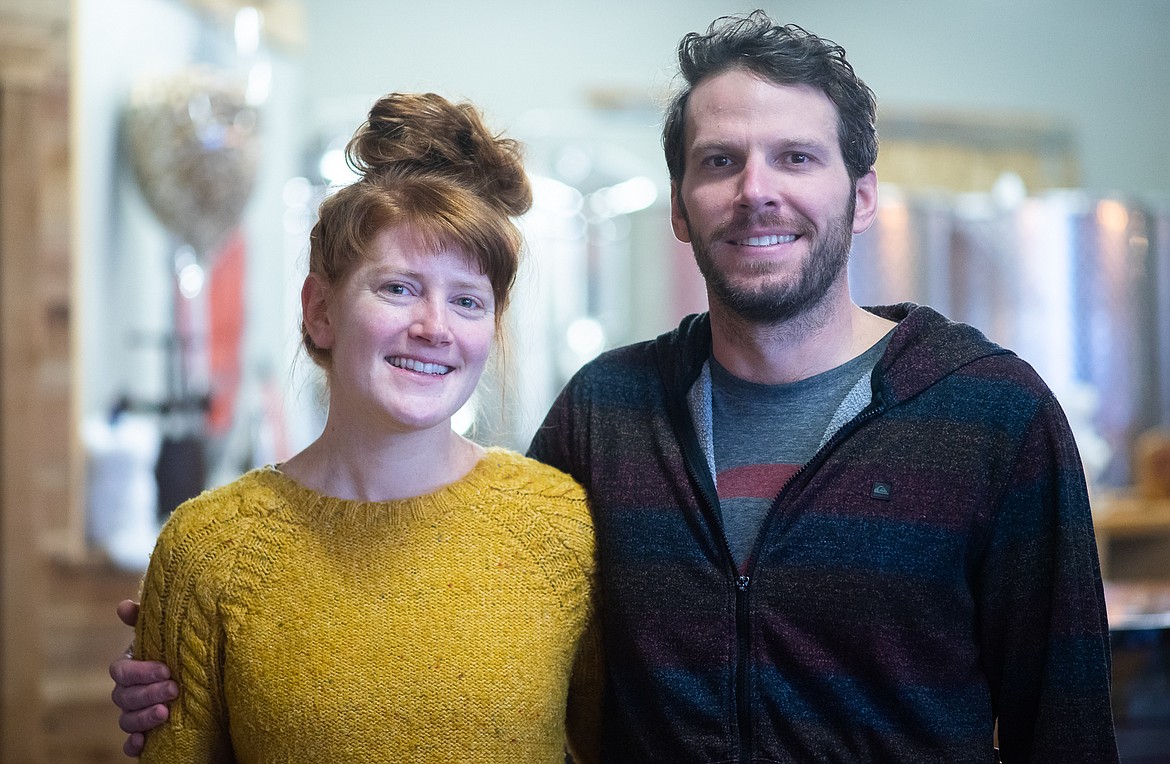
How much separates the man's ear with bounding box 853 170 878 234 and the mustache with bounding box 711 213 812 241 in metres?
0.14

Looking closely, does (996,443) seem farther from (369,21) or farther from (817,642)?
(369,21)

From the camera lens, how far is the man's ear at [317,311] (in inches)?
56.4

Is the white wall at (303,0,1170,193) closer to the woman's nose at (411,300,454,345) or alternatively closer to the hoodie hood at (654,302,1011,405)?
the hoodie hood at (654,302,1011,405)

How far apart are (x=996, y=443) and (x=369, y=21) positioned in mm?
3968

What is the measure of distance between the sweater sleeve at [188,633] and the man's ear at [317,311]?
0.84ft

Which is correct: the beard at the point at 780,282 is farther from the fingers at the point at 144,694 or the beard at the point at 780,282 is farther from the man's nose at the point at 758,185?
the fingers at the point at 144,694

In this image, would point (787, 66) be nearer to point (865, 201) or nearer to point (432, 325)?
point (865, 201)

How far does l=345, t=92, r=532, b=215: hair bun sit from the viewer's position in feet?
4.67

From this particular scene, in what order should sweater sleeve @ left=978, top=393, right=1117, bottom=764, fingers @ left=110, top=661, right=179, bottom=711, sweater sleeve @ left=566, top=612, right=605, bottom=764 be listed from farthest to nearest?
sweater sleeve @ left=566, top=612, right=605, bottom=764, fingers @ left=110, top=661, right=179, bottom=711, sweater sleeve @ left=978, top=393, right=1117, bottom=764

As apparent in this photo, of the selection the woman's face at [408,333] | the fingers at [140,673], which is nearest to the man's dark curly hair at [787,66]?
the woman's face at [408,333]

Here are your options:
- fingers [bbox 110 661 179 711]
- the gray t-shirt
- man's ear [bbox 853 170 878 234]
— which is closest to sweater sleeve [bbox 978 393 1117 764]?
the gray t-shirt

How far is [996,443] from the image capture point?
4.31 feet

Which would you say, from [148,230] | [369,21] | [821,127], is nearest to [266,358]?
[148,230]

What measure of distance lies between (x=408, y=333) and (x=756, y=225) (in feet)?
1.44
